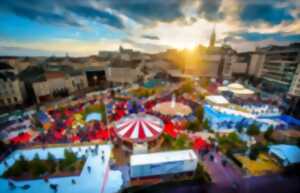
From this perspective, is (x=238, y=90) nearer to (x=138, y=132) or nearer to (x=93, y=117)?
(x=138, y=132)

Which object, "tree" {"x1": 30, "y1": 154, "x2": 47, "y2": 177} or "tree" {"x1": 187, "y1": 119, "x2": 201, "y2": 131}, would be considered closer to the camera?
"tree" {"x1": 30, "y1": 154, "x2": 47, "y2": 177}

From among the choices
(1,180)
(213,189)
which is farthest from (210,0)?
(1,180)

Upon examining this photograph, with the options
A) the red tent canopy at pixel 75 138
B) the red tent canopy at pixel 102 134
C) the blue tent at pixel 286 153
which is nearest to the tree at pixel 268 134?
the blue tent at pixel 286 153

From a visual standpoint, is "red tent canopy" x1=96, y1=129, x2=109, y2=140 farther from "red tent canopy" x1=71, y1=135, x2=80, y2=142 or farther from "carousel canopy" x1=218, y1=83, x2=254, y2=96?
"carousel canopy" x1=218, y1=83, x2=254, y2=96

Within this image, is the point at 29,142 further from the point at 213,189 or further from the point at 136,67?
the point at 136,67

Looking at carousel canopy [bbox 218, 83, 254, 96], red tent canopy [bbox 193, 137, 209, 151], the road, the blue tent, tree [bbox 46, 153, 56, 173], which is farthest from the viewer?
carousel canopy [bbox 218, 83, 254, 96]

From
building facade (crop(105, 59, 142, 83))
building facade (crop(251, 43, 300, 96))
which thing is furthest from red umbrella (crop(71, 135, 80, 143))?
building facade (crop(251, 43, 300, 96))

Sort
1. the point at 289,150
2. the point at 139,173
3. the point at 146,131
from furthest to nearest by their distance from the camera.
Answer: the point at 146,131
the point at 289,150
the point at 139,173
